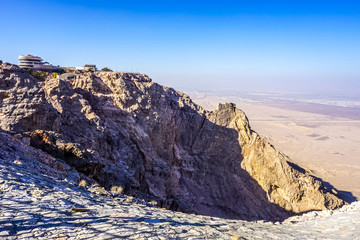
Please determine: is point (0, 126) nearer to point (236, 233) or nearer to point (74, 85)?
point (74, 85)

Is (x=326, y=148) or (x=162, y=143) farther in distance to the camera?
(x=326, y=148)

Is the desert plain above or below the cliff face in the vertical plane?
below

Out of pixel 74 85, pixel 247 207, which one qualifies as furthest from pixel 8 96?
pixel 247 207

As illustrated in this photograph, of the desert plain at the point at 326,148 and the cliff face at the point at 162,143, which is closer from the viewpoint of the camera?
the cliff face at the point at 162,143

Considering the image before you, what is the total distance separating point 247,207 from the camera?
2138cm

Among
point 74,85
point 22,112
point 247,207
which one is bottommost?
point 247,207

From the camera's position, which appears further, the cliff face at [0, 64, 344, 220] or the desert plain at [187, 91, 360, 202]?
the desert plain at [187, 91, 360, 202]

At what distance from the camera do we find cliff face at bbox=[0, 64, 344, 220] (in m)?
13.7

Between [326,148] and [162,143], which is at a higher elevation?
[162,143]

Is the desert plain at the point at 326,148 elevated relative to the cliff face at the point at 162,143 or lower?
lower

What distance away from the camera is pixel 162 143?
21312mm

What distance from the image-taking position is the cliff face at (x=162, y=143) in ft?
45.0

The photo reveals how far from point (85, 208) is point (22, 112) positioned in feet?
32.4

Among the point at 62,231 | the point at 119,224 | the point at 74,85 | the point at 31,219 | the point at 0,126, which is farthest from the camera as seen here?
the point at 74,85
